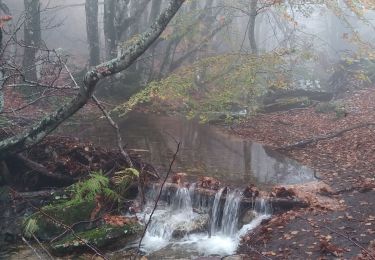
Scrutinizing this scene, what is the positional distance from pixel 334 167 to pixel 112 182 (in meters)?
6.16

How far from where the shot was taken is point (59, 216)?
7.70 meters

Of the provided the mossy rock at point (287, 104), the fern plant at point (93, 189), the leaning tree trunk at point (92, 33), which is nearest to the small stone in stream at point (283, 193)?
the fern plant at point (93, 189)

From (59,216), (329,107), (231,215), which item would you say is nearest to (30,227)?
(59,216)

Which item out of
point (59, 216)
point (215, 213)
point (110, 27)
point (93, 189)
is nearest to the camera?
point (59, 216)

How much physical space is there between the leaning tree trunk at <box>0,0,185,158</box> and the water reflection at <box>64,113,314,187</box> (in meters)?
3.19

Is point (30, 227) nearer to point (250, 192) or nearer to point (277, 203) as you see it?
point (250, 192)

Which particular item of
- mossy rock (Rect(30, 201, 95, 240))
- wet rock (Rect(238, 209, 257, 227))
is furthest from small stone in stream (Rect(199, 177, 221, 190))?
mossy rock (Rect(30, 201, 95, 240))

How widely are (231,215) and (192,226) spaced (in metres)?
0.91

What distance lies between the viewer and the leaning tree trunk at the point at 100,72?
6.96m

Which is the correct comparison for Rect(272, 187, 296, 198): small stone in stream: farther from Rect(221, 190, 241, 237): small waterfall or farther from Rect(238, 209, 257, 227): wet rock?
Rect(221, 190, 241, 237): small waterfall

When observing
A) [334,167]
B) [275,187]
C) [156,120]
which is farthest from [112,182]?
[156,120]

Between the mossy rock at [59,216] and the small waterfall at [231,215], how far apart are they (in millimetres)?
2766

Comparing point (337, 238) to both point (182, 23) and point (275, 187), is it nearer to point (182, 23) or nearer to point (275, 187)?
point (275, 187)

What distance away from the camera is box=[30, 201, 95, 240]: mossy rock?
762cm
